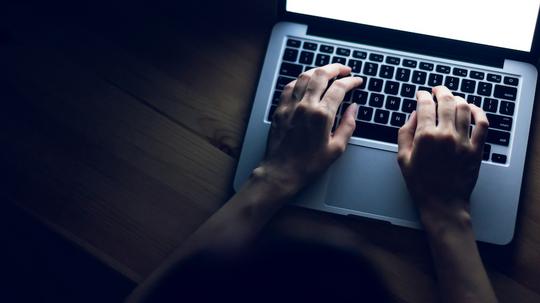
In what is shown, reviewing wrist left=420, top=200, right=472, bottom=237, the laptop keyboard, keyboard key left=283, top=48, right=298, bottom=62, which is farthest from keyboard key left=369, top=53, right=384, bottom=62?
wrist left=420, top=200, right=472, bottom=237

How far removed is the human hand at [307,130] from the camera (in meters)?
0.65

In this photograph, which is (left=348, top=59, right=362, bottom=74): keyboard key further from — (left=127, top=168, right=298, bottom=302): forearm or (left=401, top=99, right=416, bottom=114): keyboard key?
(left=127, top=168, right=298, bottom=302): forearm

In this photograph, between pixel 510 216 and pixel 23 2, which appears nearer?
Result: pixel 510 216

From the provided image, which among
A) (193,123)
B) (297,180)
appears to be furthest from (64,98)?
(297,180)

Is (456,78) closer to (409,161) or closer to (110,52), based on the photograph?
(409,161)

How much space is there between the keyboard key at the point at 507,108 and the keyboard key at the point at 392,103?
13 centimetres

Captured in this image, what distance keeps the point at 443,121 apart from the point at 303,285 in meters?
0.26

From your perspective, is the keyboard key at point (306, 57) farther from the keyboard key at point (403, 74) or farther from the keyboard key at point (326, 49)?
the keyboard key at point (403, 74)

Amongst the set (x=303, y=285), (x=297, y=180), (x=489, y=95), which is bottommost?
(x=303, y=285)

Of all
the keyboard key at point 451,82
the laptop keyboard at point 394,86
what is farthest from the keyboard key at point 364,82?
the keyboard key at point 451,82

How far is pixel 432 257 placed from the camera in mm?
629

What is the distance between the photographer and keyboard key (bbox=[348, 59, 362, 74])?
0.69m

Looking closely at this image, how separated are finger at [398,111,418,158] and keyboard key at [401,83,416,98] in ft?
0.14

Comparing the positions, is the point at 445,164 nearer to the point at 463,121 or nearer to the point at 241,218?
the point at 463,121
